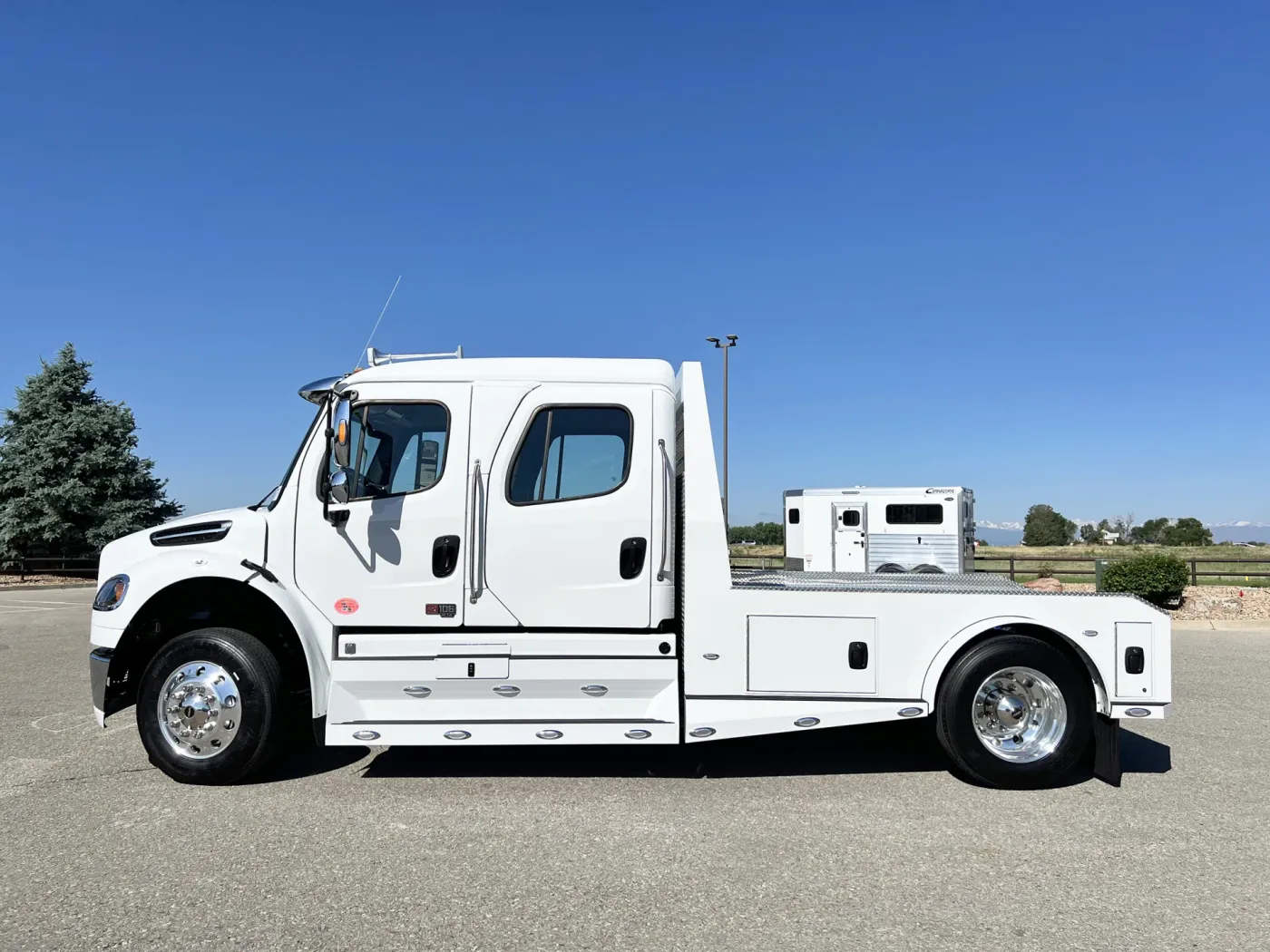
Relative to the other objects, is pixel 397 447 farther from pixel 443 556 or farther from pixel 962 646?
pixel 962 646

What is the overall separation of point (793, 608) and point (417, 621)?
2.23 m

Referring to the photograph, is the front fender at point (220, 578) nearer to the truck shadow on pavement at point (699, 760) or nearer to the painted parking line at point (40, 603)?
the truck shadow on pavement at point (699, 760)

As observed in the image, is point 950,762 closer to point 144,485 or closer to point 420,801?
point 420,801

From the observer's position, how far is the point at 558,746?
234 inches

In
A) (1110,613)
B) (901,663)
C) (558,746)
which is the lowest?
(558,746)

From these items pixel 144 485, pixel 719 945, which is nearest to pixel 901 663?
pixel 719 945

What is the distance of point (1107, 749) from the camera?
4914 millimetres

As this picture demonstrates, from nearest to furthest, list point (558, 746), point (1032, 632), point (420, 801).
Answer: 1. point (420, 801)
2. point (1032, 632)
3. point (558, 746)

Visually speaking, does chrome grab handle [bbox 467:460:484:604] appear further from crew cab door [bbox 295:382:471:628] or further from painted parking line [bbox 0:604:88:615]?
painted parking line [bbox 0:604:88:615]

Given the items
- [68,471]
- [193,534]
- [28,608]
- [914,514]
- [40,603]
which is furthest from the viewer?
[68,471]

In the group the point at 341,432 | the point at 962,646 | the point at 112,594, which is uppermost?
the point at 341,432

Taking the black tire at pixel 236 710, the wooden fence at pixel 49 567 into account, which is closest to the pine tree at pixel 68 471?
the wooden fence at pixel 49 567

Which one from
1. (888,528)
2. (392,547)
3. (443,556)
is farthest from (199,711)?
(888,528)

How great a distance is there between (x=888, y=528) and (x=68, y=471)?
22862mm
